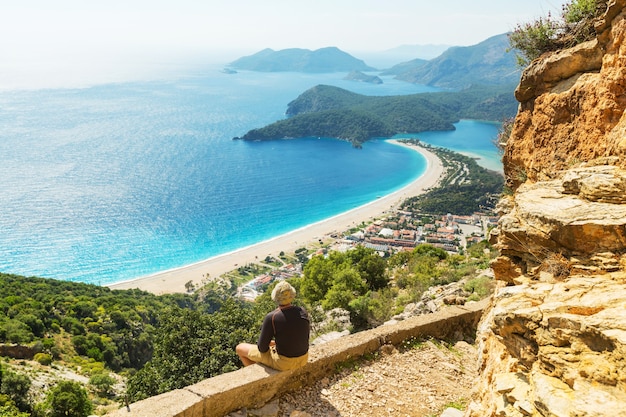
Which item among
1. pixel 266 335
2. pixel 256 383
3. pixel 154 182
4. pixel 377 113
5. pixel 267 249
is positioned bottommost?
pixel 267 249

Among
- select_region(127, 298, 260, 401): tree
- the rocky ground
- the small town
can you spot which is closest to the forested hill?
the small town

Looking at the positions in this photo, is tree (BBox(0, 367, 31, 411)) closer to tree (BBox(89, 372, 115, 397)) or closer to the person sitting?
tree (BBox(89, 372, 115, 397))

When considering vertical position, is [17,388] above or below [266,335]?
below

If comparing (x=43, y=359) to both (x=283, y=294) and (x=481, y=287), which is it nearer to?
(x=481, y=287)

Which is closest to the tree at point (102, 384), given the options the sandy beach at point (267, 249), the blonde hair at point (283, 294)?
the blonde hair at point (283, 294)

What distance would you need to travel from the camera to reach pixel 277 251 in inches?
2137

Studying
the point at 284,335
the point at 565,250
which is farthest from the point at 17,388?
the point at 565,250

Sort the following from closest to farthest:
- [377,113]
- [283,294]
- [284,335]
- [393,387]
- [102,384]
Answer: [283,294] → [284,335] → [393,387] → [102,384] → [377,113]

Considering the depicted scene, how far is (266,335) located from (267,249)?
167 ft

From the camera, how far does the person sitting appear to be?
15.9 feet

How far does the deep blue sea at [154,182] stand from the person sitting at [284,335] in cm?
4767

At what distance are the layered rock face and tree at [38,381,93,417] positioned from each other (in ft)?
45.1

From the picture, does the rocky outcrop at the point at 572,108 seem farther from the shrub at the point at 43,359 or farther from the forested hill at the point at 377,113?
the forested hill at the point at 377,113

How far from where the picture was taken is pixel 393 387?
5.71 metres
